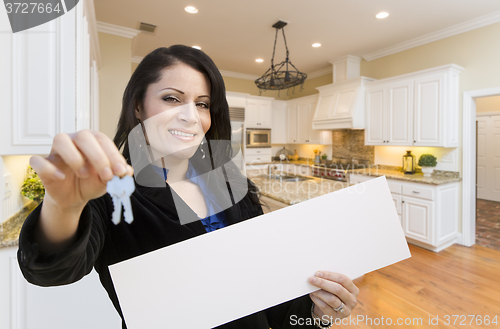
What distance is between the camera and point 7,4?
1.28 m

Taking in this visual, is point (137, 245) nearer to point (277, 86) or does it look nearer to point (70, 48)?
point (70, 48)

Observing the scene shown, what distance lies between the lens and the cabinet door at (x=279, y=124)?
592 cm

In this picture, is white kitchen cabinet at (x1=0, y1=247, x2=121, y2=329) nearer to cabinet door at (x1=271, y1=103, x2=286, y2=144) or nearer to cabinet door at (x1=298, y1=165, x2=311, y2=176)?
cabinet door at (x1=298, y1=165, x2=311, y2=176)

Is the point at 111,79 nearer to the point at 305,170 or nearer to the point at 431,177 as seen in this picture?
the point at 305,170

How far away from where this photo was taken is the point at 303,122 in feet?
18.4

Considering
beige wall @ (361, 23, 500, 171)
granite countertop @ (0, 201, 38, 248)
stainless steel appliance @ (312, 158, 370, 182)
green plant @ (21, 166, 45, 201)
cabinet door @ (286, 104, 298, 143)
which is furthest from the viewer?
cabinet door @ (286, 104, 298, 143)

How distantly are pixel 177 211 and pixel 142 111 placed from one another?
0.83 feet

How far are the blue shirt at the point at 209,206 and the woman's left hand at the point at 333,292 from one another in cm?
29

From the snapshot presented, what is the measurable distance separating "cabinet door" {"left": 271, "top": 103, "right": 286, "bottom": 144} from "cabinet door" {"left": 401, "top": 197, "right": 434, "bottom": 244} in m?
3.08

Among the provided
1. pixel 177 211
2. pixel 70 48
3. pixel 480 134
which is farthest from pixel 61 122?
pixel 480 134

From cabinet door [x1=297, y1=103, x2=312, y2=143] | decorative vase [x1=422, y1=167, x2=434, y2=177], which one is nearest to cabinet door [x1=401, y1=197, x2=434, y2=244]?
decorative vase [x1=422, y1=167, x2=434, y2=177]

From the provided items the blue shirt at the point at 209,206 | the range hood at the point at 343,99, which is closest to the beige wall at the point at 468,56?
the range hood at the point at 343,99

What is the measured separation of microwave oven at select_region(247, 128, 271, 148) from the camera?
5293 millimetres

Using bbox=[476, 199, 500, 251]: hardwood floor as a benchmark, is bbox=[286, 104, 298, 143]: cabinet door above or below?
above
